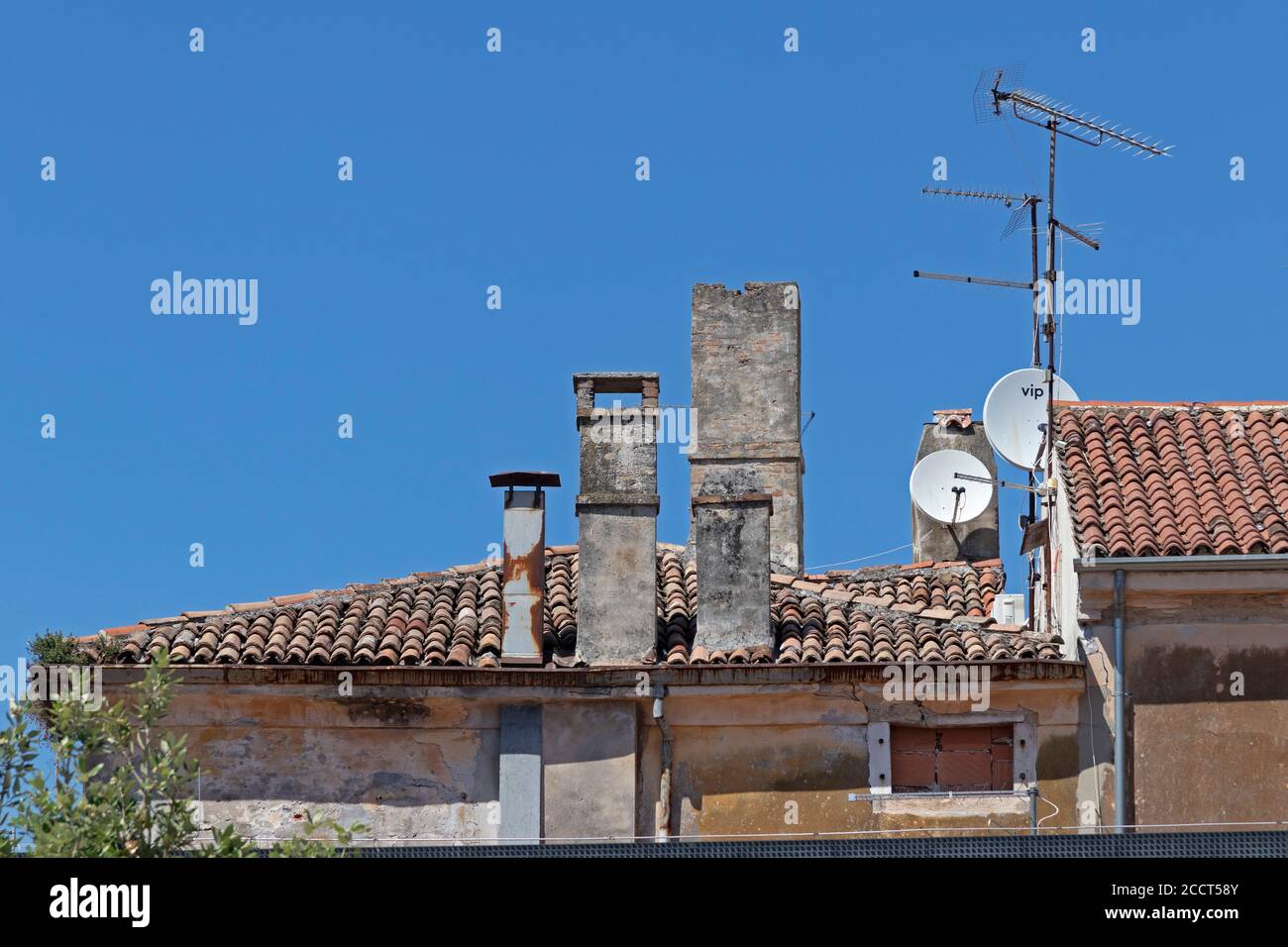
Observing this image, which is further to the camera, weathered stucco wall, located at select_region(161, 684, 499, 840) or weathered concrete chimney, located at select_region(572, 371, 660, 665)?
weathered concrete chimney, located at select_region(572, 371, 660, 665)

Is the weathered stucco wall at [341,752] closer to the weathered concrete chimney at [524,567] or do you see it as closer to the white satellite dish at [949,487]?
A: the weathered concrete chimney at [524,567]

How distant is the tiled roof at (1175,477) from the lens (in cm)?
1783

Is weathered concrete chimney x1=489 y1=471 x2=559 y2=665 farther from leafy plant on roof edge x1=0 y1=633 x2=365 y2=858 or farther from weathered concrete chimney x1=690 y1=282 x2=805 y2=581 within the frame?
leafy plant on roof edge x1=0 y1=633 x2=365 y2=858

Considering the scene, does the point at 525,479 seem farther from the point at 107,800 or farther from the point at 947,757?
the point at 107,800

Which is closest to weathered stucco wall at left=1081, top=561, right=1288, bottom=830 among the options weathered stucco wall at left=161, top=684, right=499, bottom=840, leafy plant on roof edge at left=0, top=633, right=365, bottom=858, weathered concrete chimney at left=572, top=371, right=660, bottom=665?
weathered concrete chimney at left=572, top=371, right=660, bottom=665

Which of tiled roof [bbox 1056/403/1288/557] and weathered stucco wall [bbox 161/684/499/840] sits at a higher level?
tiled roof [bbox 1056/403/1288/557]

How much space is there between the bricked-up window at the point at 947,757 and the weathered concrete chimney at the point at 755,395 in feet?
11.7

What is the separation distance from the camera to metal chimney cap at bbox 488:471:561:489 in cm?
1867

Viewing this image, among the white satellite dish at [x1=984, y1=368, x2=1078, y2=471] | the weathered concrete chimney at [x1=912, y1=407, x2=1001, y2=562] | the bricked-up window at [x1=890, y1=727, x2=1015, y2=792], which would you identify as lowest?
the bricked-up window at [x1=890, y1=727, x2=1015, y2=792]

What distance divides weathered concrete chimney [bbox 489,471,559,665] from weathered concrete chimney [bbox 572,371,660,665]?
328 mm

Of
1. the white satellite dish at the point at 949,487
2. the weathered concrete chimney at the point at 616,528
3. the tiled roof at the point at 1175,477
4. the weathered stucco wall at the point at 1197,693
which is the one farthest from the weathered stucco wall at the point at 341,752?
the white satellite dish at the point at 949,487
